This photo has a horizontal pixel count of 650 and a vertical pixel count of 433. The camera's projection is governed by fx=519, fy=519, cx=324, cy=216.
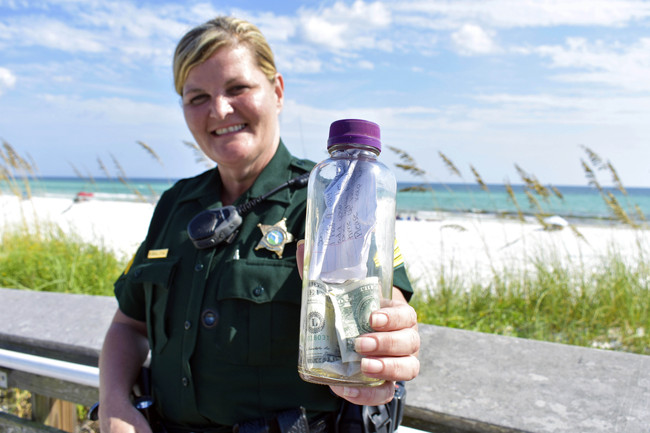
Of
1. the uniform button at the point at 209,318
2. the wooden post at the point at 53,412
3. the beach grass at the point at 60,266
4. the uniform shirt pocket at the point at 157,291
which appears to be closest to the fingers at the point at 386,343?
the uniform button at the point at 209,318

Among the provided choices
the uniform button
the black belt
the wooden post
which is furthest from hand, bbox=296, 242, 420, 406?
the wooden post

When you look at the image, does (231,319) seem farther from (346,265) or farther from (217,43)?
Answer: (217,43)

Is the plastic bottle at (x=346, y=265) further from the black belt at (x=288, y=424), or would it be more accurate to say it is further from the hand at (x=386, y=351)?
the black belt at (x=288, y=424)

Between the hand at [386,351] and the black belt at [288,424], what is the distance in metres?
0.52

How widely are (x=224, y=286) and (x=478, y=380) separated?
1.13 meters

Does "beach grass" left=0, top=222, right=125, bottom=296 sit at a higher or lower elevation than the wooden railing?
higher

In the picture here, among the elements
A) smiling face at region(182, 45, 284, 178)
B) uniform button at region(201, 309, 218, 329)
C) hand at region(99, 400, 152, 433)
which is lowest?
hand at region(99, 400, 152, 433)

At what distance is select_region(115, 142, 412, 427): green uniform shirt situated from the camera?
1.64 metres

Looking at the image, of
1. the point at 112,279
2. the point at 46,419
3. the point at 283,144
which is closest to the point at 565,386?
the point at 283,144

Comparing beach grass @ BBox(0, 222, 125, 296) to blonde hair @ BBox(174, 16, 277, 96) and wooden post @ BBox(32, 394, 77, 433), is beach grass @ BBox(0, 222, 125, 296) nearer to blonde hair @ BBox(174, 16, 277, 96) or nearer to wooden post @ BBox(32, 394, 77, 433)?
wooden post @ BBox(32, 394, 77, 433)

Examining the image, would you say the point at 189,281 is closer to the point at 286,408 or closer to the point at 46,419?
the point at 286,408

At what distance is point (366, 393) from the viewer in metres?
1.10

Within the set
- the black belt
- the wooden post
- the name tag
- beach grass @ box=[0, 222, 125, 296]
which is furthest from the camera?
beach grass @ box=[0, 222, 125, 296]

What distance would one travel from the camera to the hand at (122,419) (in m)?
1.77
